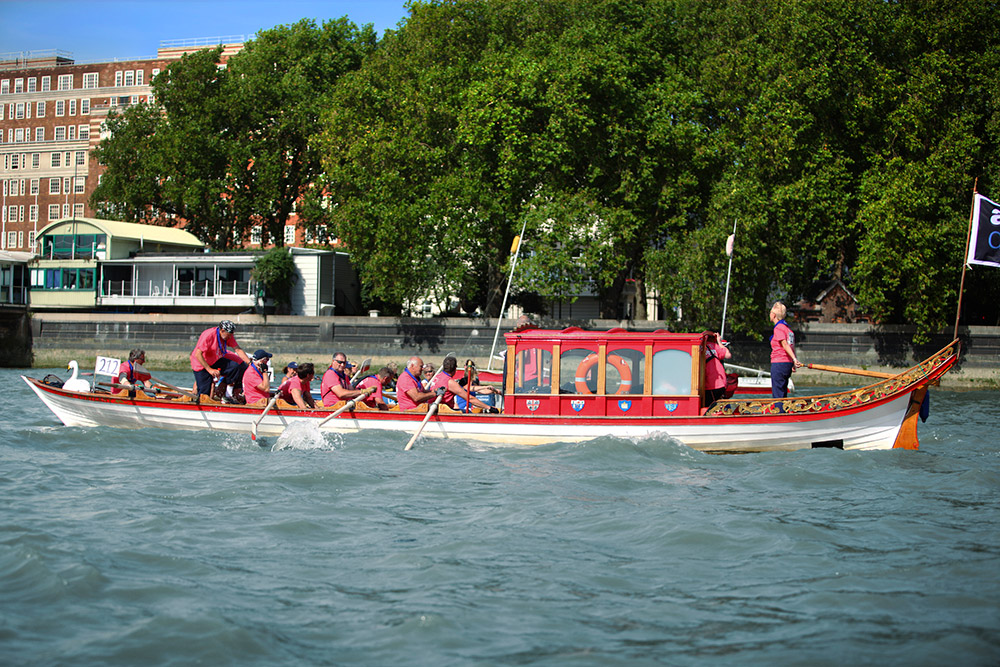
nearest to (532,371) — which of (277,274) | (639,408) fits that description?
(639,408)

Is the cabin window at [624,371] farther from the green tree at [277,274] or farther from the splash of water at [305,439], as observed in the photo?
the green tree at [277,274]

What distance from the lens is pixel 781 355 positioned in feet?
55.6

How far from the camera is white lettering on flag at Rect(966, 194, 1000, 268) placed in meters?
16.9

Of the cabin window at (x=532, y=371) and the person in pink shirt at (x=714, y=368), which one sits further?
the cabin window at (x=532, y=371)

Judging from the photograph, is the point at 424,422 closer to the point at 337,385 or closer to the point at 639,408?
the point at 337,385

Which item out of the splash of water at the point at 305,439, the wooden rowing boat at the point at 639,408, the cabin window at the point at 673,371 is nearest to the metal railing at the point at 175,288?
the splash of water at the point at 305,439

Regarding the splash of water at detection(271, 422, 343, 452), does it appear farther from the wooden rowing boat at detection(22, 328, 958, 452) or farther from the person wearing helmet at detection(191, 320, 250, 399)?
the person wearing helmet at detection(191, 320, 250, 399)

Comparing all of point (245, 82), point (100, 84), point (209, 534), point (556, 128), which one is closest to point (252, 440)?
point (209, 534)

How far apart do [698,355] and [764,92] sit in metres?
25.3

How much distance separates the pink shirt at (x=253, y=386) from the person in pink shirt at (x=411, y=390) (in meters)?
2.64

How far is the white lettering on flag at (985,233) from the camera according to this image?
16.9 m

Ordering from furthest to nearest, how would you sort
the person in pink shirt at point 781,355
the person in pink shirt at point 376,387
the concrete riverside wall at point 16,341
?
the concrete riverside wall at point 16,341
the person in pink shirt at point 376,387
the person in pink shirt at point 781,355

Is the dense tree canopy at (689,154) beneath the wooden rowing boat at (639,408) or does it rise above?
above

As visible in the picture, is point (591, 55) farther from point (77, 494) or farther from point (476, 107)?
point (77, 494)
